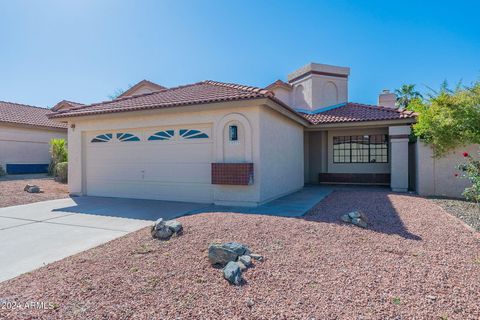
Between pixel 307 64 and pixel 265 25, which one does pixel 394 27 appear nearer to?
pixel 307 64

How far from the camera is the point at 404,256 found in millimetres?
5160

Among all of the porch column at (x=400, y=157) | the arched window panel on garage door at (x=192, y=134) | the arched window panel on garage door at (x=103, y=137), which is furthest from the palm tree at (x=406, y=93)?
the arched window panel on garage door at (x=103, y=137)

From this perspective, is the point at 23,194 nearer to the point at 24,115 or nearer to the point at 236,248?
the point at 236,248

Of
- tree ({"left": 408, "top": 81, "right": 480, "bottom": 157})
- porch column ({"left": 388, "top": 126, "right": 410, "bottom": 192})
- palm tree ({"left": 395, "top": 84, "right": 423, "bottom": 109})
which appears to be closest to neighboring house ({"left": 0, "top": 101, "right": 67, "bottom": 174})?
porch column ({"left": 388, "top": 126, "right": 410, "bottom": 192})

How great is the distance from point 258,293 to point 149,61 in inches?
833

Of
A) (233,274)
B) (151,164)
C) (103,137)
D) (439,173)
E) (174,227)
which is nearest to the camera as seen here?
(233,274)

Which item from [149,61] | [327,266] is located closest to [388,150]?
[327,266]

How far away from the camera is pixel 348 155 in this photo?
17734 mm

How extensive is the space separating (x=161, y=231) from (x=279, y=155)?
21.6 ft

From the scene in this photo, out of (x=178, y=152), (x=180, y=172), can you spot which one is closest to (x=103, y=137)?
(x=178, y=152)

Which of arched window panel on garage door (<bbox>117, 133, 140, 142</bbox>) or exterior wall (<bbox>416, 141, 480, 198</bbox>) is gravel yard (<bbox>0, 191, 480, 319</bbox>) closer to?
arched window panel on garage door (<bbox>117, 133, 140, 142</bbox>)

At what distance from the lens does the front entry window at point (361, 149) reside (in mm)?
17125

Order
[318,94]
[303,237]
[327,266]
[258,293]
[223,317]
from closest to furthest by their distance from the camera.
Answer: [223,317]
[258,293]
[327,266]
[303,237]
[318,94]

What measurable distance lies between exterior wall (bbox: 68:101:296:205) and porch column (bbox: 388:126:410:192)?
495cm
